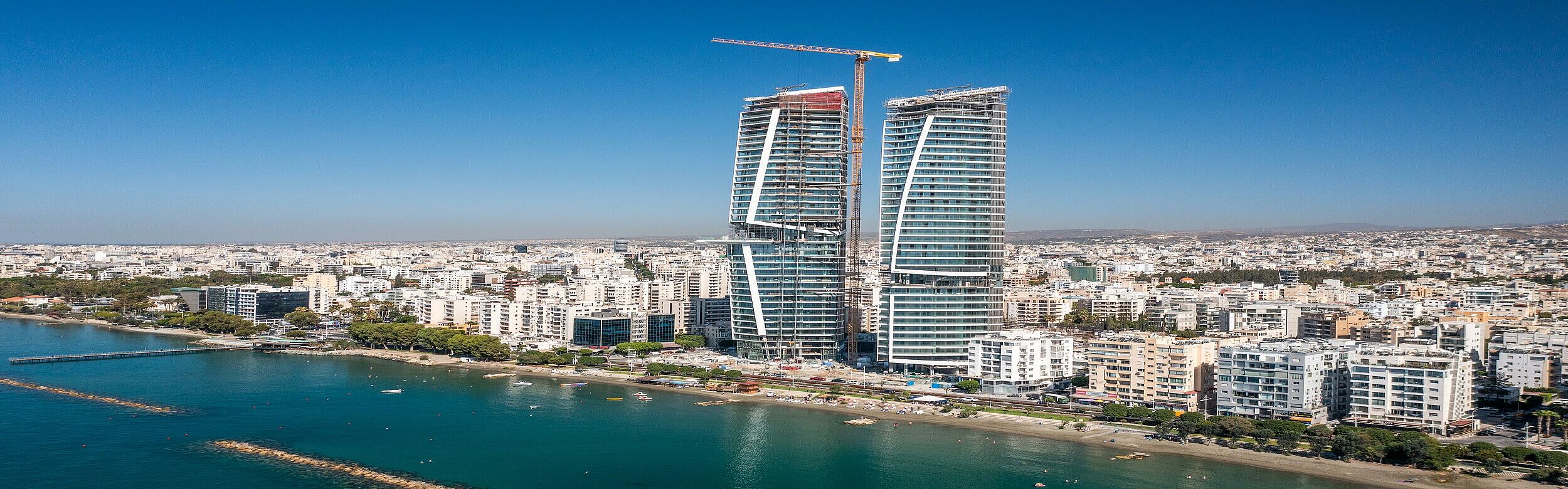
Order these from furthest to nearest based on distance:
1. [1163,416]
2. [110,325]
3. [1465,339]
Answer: [110,325]
[1465,339]
[1163,416]

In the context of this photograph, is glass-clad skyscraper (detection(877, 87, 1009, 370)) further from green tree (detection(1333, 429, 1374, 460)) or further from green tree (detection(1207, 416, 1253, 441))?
green tree (detection(1333, 429, 1374, 460))

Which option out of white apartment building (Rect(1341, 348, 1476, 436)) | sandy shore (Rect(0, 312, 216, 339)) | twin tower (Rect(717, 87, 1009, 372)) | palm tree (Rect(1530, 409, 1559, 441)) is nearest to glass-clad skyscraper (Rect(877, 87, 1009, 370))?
twin tower (Rect(717, 87, 1009, 372))

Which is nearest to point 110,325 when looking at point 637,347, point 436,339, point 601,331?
point 436,339

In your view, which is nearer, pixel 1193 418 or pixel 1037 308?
pixel 1193 418

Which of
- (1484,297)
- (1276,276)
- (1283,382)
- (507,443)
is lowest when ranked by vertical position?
(507,443)

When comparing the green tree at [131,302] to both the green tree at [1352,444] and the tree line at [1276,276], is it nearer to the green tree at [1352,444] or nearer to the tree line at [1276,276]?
the green tree at [1352,444]

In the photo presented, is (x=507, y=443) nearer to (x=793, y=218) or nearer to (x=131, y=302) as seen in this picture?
(x=793, y=218)

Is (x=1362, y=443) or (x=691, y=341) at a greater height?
(x=691, y=341)

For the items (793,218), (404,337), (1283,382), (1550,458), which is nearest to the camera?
(1550,458)
